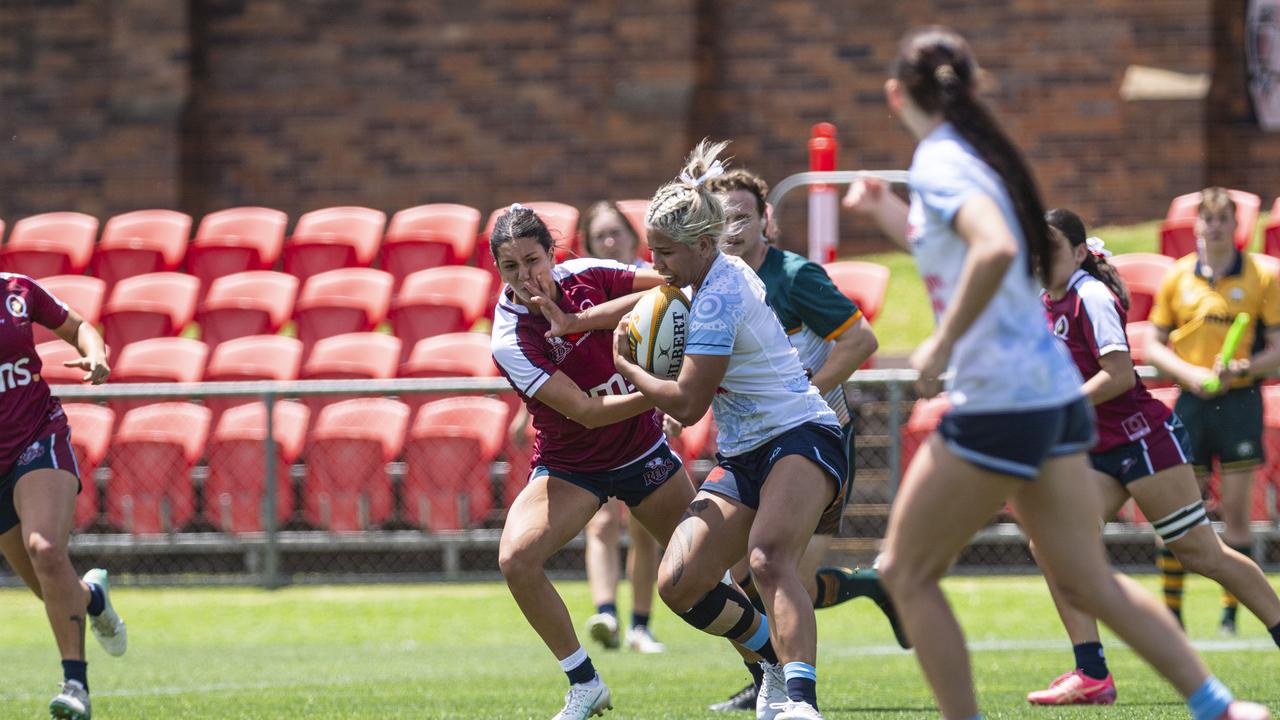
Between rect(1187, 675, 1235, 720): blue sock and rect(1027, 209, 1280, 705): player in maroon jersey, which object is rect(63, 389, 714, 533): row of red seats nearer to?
rect(1027, 209, 1280, 705): player in maroon jersey

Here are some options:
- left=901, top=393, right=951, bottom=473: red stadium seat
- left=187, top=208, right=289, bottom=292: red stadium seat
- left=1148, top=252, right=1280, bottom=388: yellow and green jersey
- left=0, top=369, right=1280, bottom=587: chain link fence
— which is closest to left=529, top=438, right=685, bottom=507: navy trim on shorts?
left=1148, top=252, right=1280, bottom=388: yellow and green jersey

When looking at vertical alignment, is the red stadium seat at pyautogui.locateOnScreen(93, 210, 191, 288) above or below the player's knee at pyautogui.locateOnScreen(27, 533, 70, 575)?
above

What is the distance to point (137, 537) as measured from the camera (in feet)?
41.0

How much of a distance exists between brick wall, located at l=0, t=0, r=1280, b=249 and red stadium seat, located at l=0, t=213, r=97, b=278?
8.13ft

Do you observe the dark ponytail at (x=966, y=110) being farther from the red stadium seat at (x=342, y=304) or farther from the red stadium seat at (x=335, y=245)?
the red stadium seat at (x=335, y=245)

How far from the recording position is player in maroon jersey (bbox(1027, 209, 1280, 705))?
673 centimetres

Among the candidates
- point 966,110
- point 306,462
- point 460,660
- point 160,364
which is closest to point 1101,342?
point 966,110

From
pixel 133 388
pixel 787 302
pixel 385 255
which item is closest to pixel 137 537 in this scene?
pixel 133 388

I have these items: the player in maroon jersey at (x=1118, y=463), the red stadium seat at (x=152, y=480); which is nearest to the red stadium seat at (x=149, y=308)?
the red stadium seat at (x=152, y=480)

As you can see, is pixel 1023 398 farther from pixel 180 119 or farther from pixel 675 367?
pixel 180 119

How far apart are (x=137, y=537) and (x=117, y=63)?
828cm

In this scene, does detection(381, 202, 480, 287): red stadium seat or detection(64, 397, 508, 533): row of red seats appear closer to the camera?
detection(64, 397, 508, 533): row of red seats

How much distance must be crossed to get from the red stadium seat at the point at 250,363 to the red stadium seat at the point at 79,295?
5.21 feet

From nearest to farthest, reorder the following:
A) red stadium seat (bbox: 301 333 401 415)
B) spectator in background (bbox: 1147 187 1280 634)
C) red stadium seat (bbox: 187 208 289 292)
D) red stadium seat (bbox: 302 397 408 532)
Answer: spectator in background (bbox: 1147 187 1280 634), red stadium seat (bbox: 302 397 408 532), red stadium seat (bbox: 301 333 401 415), red stadium seat (bbox: 187 208 289 292)
